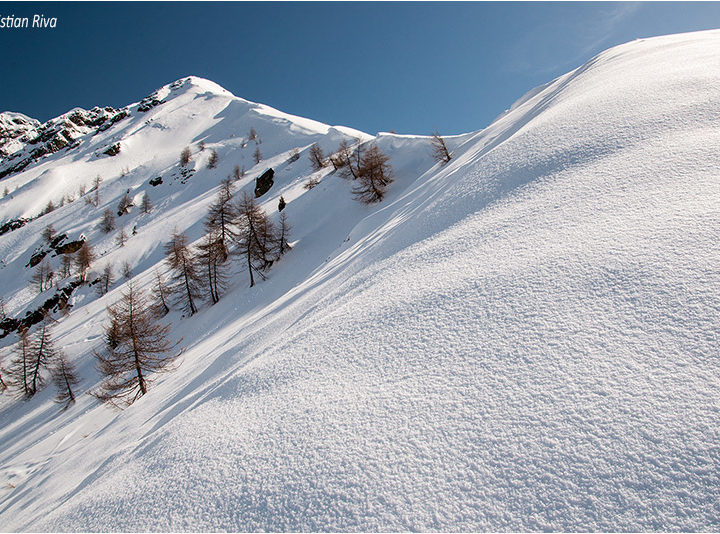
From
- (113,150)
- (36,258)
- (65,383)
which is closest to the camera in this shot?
(65,383)

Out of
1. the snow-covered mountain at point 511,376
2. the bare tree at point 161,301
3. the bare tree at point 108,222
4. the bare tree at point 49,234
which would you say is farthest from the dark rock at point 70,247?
the snow-covered mountain at point 511,376

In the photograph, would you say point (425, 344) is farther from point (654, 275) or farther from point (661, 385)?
point (654, 275)

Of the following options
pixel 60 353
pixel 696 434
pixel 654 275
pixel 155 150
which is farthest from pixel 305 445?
pixel 155 150

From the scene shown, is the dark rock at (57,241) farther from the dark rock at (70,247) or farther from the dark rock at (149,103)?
the dark rock at (149,103)

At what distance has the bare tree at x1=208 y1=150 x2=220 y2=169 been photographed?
64.9 m

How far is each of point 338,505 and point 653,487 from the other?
199cm

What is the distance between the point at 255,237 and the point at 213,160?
166 ft

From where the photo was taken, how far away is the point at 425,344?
11.0ft

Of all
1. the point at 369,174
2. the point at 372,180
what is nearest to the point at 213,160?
the point at 369,174

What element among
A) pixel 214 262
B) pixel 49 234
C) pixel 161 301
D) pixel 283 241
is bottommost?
pixel 283 241

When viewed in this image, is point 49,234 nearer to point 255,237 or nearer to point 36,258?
point 36,258

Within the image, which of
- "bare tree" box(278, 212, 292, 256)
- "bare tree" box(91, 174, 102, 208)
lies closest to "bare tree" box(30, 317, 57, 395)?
"bare tree" box(278, 212, 292, 256)

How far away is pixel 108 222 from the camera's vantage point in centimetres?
5459

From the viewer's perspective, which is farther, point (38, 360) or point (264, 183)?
point (264, 183)
